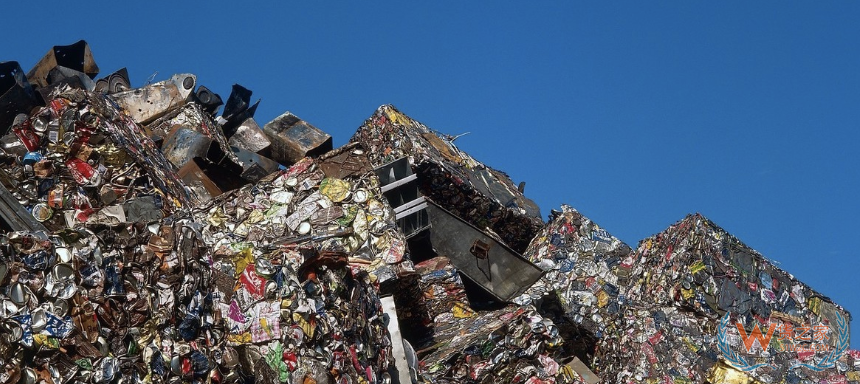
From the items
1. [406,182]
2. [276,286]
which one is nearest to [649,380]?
[406,182]

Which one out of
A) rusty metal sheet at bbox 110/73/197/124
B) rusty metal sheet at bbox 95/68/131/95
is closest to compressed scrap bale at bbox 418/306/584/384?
rusty metal sheet at bbox 110/73/197/124

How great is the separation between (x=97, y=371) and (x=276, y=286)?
104cm

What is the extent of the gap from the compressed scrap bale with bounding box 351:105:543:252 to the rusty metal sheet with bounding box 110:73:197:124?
161cm

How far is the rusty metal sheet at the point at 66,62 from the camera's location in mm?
9789

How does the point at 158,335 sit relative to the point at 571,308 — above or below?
below

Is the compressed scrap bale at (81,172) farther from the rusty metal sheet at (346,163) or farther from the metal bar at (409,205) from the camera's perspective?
the metal bar at (409,205)

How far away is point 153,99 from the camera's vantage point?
1016 cm

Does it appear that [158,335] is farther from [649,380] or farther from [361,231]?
[649,380]

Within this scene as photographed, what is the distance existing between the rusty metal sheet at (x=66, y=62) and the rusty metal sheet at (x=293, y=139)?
5.17ft

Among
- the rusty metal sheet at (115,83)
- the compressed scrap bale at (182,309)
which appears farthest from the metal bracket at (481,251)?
the rusty metal sheet at (115,83)

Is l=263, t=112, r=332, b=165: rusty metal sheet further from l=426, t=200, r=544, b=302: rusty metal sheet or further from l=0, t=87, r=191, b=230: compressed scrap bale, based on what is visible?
l=0, t=87, r=191, b=230: compressed scrap bale

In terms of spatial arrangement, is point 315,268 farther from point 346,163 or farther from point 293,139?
point 293,139

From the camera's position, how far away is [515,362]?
6965 mm

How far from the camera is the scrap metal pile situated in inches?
183
